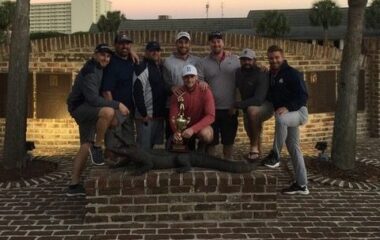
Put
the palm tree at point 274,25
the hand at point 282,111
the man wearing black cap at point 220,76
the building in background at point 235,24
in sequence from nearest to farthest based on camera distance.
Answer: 1. the hand at point 282,111
2. the man wearing black cap at point 220,76
3. the palm tree at point 274,25
4. the building in background at point 235,24

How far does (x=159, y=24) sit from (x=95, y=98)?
57532 millimetres

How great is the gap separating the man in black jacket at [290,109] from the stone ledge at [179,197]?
0.94 metres

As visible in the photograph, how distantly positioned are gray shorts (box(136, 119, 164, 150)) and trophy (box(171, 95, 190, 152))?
2.02 feet

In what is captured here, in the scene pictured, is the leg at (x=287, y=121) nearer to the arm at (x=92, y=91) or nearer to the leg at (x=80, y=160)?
the arm at (x=92, y=91)

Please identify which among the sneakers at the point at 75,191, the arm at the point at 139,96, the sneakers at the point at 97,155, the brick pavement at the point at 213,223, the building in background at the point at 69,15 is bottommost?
the brick pavement at the point at 213,223

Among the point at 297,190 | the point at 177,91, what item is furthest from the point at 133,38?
the point at 297,190

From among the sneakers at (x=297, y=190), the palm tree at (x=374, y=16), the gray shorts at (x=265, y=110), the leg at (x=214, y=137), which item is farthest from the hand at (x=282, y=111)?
the palm tree at (x=374, y=16)

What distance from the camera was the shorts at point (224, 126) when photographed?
664 centimetres

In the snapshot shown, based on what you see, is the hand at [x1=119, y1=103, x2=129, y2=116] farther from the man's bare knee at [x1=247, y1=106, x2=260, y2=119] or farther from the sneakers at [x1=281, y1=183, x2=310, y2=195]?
the sneakers at [x1=281, y1=183, x2=310, y2=195]

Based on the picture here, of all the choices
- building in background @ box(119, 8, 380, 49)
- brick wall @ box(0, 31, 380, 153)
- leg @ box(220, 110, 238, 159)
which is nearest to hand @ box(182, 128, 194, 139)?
leg @ box(220, 110, 238, 159)

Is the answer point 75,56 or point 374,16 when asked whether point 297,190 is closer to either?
point 75,56

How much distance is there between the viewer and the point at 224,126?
22.0 feet

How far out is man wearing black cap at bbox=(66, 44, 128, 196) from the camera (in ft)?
19.6

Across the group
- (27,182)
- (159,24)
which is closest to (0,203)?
(27,182)
